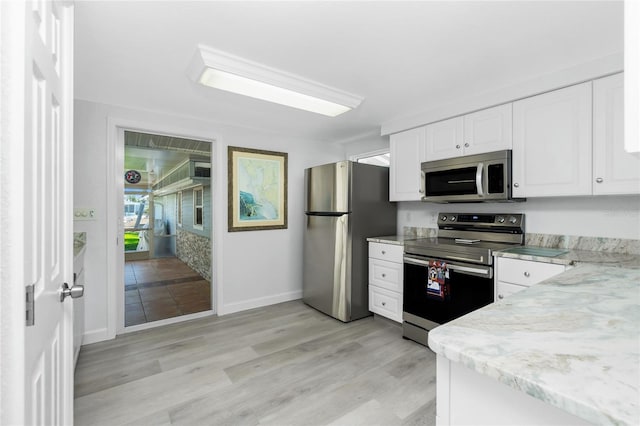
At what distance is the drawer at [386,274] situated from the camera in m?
2.95

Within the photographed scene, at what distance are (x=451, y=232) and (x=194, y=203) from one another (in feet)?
16.2

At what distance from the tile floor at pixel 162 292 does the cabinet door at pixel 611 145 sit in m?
3.90

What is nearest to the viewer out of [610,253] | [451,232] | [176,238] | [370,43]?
[370,43]

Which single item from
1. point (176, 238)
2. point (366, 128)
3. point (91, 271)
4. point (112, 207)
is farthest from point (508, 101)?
point (176, 238)

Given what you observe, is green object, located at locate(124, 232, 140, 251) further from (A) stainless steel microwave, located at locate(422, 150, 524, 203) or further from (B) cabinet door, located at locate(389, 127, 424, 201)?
(A) stainless steel microwave, located at locate(422, 150, 524, 203)

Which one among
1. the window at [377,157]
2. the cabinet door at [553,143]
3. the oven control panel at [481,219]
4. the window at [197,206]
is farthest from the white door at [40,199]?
the window at [197,206]

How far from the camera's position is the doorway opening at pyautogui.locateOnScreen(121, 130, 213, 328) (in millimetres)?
3872

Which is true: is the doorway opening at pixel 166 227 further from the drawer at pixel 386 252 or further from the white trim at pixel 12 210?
the white trim at pixel 12 210

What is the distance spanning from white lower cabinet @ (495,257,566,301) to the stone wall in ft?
13.0

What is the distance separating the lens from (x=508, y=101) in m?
2.37

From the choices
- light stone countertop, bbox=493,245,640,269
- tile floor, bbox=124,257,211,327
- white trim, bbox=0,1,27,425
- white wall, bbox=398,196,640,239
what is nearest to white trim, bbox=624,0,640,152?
white trim, bbox=0,1,27,425

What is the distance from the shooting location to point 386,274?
3.09m

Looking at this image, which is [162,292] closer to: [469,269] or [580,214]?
[469,269]

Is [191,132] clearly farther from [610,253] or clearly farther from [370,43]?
[610,253]
